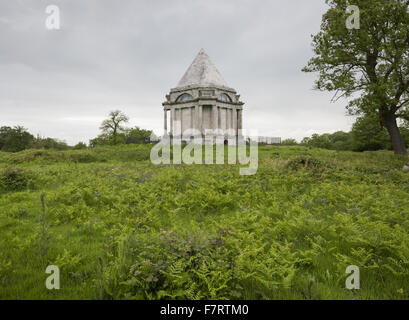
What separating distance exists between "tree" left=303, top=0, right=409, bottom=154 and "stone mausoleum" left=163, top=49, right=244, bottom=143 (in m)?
16.3

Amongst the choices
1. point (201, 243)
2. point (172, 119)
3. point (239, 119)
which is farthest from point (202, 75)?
point (201, 243)

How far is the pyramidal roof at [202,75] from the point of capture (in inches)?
1431

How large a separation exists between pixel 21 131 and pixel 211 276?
55.5 m

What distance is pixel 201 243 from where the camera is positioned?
409 cm

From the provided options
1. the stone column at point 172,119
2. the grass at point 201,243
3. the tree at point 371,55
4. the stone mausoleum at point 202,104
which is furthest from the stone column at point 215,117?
the grass at point 201,243

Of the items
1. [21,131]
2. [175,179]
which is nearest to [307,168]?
[175,179]

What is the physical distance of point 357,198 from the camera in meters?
7.82

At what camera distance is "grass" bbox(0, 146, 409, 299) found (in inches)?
131

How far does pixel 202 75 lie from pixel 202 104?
19.3 ft

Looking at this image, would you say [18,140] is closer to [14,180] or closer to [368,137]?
[14,180]

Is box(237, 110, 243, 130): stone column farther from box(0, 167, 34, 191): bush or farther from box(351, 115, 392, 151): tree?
box(0, 167, 34, 191): bush

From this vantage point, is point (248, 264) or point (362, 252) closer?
point (248, 264)

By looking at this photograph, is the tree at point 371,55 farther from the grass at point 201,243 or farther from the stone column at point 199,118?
the stone column at point 199,118
